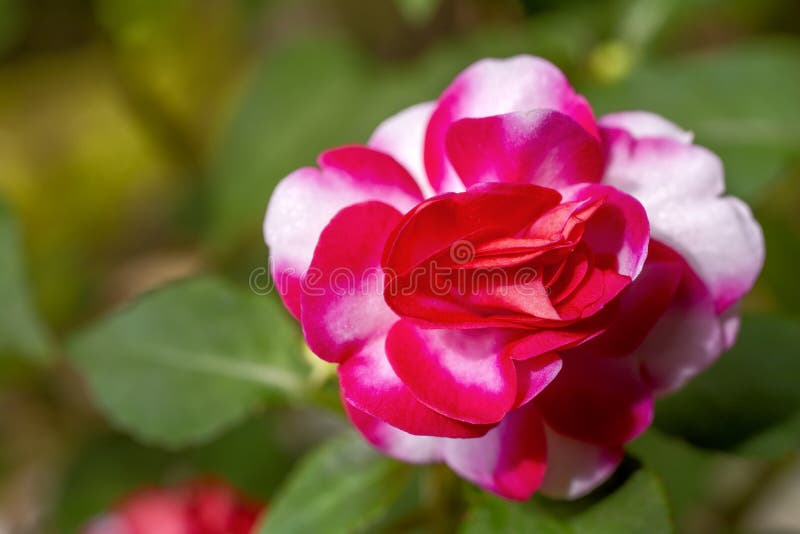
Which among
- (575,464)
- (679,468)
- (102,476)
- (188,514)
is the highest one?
(575,464)

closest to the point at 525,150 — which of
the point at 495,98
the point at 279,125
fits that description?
the point at 495,98

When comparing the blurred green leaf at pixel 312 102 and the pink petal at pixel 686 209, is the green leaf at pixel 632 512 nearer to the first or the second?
the pink petal at pixel 686 209

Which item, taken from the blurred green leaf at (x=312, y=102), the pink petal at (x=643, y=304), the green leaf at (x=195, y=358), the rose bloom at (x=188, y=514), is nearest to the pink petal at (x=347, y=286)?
the pink petal at (x=643, y=304)

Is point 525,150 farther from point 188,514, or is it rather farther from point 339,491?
point 188,514

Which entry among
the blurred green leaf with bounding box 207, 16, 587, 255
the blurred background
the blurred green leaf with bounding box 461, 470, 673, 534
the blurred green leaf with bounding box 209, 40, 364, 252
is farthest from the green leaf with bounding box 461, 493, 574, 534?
the blurred green leaf with bounding box 209, 40, 364, 252

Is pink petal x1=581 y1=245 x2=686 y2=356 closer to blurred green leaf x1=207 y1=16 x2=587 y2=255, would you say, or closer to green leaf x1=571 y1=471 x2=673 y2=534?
green leaf x1=571 y1=471 x2=673 y2=534

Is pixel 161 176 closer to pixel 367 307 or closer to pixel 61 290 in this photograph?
pixel 61 290
